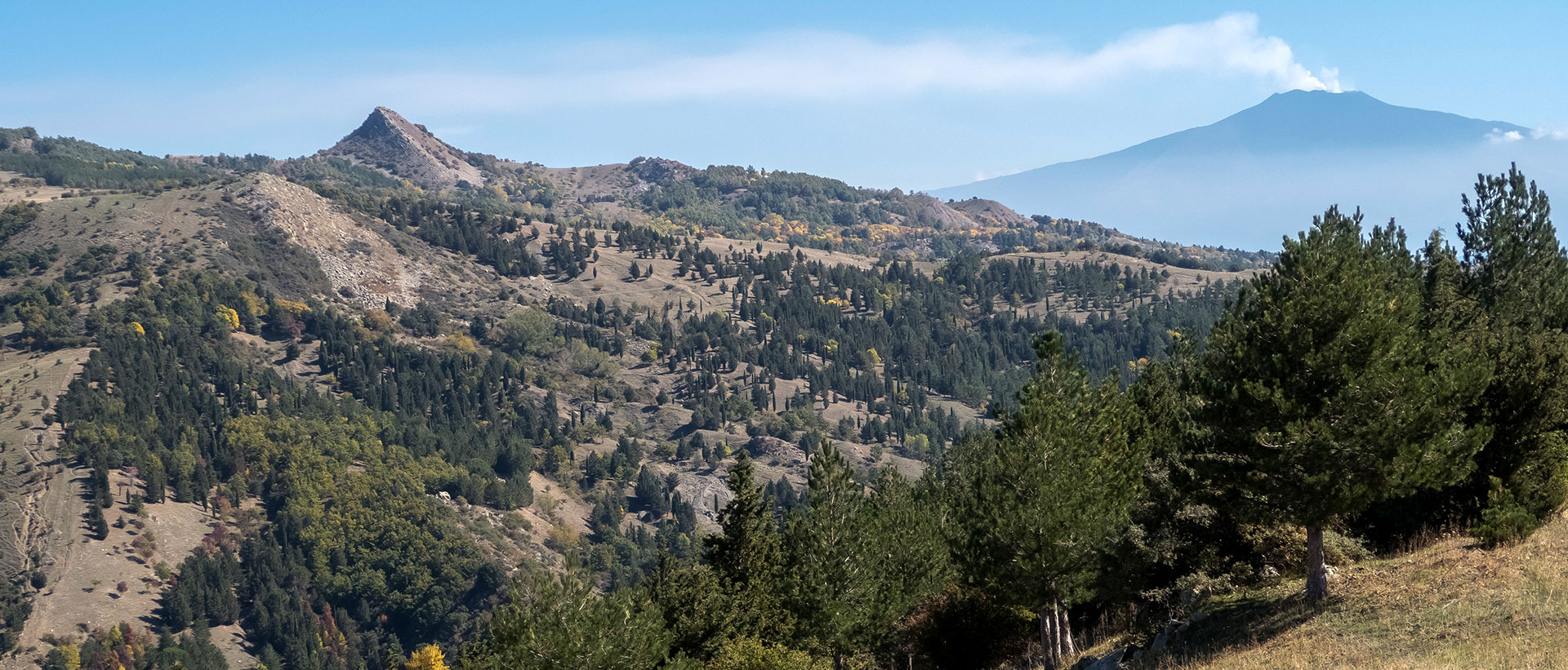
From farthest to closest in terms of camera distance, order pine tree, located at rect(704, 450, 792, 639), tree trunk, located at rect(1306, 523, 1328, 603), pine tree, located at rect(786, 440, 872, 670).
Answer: pine tree, located at rect(704, 450, 792, 639)
pine tree, located at rect(786, 440, 872, 670)
tree trunk, located at rect(1306, 523, 1328, 603)

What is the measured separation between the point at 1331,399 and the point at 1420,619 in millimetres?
6474

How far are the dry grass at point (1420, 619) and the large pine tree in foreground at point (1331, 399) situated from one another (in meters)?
2.26

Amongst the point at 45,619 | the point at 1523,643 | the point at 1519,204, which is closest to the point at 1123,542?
the point at 1523,643

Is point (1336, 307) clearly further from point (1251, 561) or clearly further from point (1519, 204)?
point (1519, 204)

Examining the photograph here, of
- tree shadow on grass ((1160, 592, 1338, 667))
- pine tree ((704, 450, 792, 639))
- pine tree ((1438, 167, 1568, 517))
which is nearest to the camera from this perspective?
tree shadow on grass ((1160, 592, 1338, 667))

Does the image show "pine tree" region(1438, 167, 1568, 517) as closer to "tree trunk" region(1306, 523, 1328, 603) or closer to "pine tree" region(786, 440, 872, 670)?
"tree trunk" region(1306, 523, 1328, 603)

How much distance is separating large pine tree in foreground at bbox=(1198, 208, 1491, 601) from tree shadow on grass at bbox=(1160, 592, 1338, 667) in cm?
116

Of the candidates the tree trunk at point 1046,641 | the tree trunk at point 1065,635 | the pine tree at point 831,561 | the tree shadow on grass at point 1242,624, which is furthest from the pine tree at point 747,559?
the tree shadow on grass at point 1242,624

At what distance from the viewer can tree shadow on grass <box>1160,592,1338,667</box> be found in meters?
32.9

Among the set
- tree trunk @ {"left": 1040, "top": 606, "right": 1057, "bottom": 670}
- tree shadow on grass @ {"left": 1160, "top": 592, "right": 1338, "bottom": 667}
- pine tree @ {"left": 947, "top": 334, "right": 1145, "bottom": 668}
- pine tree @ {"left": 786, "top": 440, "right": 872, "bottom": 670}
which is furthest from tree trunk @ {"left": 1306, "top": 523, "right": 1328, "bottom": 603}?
pine tree @ {"left": 786, "top": 440, "right": 872, "bottom": 670}

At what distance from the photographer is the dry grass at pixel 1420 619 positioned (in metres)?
25.7

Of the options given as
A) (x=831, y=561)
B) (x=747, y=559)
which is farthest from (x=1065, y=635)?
(x=747, y=559)

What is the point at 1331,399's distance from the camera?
3173 centimetres

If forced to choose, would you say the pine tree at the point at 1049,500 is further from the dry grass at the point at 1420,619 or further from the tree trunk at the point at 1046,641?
the dry grass at the point at 1420,619
